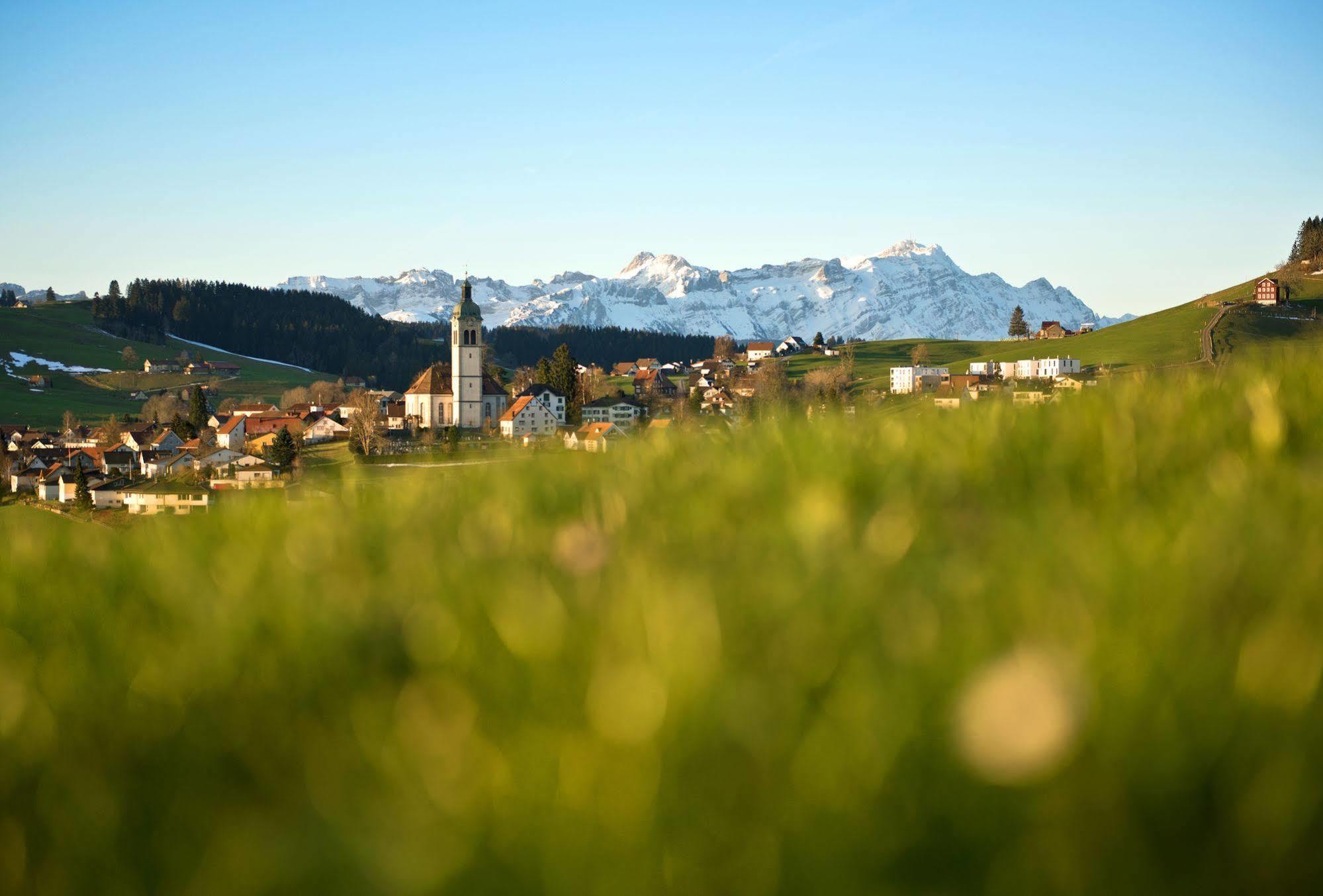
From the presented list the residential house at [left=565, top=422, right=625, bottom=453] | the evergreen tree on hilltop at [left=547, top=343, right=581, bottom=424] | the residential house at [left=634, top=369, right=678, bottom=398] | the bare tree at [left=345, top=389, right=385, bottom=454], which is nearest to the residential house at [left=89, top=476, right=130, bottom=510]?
the bare tree at [left=345, top=389, right=385, bottom=454]

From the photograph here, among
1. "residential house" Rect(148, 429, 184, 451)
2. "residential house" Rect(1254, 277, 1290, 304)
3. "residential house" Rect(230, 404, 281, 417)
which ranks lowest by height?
"residential house" Rect(148, 429, 184, 451)

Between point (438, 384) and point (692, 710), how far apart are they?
492ft

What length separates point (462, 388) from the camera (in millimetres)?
144125

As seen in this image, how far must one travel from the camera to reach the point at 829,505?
3533 mm

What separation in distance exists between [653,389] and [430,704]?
542ft

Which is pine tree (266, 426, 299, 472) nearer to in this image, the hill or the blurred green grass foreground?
the hill

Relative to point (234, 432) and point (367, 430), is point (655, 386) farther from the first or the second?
point (367, 430)

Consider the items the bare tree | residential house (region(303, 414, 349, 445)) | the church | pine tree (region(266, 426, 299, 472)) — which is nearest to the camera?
pine tree (region(266, 426, 299, 472))

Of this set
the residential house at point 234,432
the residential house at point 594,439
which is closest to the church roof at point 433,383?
the residential house at point 234,432

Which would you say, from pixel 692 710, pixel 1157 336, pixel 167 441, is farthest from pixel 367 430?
pixel 1157 336

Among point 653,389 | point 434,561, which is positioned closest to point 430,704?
point 434,561

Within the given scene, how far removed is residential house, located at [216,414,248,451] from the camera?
12288 centimetres

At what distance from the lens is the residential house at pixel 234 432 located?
123 metres

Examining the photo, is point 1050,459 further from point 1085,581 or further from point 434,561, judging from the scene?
point 434,561
